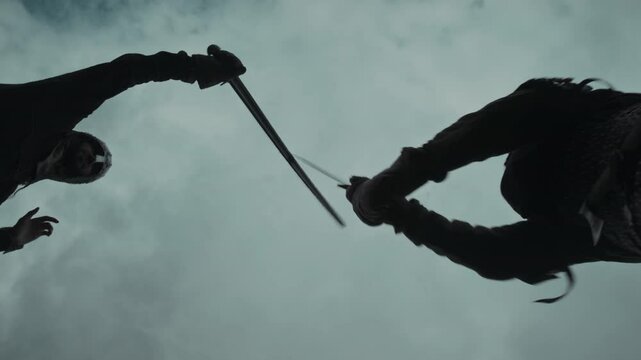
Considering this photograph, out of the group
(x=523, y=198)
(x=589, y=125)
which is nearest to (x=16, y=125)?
(x=523, y=198)

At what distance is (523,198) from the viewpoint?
360 cm

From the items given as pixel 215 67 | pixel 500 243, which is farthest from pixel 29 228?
pixel 500 243

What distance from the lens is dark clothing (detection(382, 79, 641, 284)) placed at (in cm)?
327

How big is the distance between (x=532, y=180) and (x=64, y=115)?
184 inches

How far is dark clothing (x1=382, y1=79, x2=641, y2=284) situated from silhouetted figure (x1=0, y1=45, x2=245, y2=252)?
3.59 metres

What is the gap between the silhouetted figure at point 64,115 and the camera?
196 inches

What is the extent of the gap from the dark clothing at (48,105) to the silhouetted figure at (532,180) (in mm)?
3305

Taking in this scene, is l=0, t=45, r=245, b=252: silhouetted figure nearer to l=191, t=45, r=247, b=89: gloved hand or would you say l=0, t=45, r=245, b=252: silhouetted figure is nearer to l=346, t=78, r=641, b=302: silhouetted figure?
l=191, t=45, r=247, b=89: gloved hand

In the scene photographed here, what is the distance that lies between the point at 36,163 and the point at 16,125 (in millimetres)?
589

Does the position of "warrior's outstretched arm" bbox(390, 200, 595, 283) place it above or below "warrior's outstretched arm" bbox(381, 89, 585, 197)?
below

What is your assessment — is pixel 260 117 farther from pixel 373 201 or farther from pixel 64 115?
pixel 373 201

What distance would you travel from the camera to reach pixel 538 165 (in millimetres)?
3518

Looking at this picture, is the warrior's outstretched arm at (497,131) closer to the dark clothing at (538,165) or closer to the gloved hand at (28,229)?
the dark clothing at (538,165)

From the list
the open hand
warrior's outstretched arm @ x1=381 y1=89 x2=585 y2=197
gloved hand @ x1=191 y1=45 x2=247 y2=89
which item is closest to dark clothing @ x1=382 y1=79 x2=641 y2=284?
warrior's outstretched arm @ x1=381 y1=89 x2=585 y2=197
